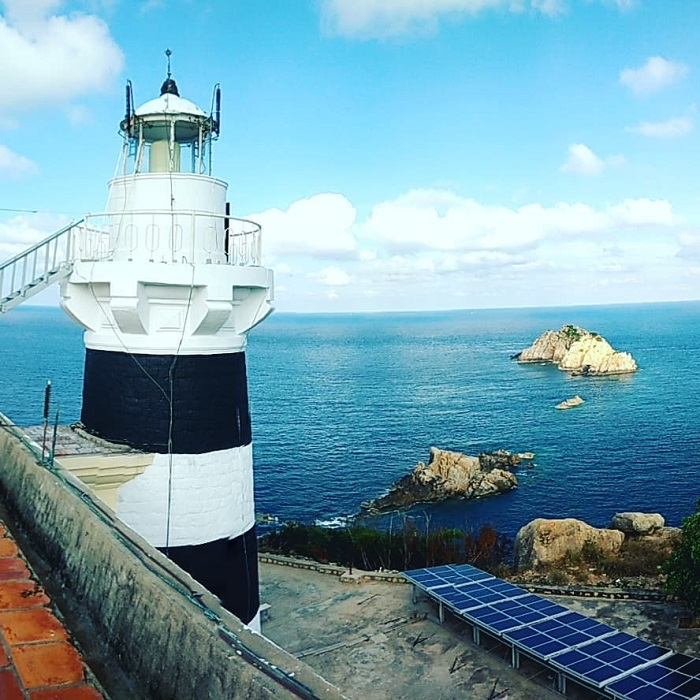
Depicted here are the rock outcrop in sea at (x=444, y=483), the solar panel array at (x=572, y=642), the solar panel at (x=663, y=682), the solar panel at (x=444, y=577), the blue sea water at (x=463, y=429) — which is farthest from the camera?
the rock outcrop in sea at (x=444, y=483)

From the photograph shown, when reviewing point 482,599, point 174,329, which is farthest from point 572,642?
point 174,329

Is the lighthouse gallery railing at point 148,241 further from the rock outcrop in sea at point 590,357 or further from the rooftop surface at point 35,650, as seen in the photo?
the rock outcrop in sea at point 590,357

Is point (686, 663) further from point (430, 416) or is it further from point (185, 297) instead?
point (430, 416)

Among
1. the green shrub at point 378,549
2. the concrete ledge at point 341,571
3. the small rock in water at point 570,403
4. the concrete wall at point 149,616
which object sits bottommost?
the green shrub at point 378,549

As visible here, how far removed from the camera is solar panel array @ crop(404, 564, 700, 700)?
585 inches

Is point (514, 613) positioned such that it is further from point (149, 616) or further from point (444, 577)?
point (149, 616)

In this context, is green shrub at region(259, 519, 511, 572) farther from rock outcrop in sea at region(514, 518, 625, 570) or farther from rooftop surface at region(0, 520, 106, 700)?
rooftop surface at region(0, 520, 106, 700)

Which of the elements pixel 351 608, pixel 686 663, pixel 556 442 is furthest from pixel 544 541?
pixel 556 442

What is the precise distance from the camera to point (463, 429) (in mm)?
→ 73625

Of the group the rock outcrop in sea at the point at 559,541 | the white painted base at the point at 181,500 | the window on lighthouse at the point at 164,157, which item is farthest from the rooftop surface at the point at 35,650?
the rock outcrop in sea at the point at 559,541

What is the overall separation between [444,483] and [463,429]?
22.4 meters

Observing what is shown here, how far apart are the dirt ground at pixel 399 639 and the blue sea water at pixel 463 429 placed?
23.5 meters

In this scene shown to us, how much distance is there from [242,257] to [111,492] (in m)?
3.85

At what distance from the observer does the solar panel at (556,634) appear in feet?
53.2
